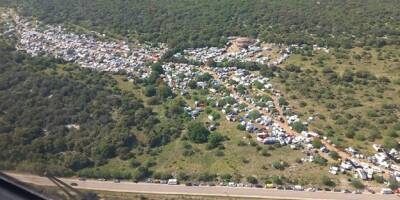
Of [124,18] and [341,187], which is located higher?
[124,18]

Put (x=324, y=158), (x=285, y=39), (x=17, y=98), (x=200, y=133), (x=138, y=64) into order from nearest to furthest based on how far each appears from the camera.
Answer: (x=324, y=158) < (x=200, y=133) < (x=17, y=98) < (x=138, y=64) < (x=285, y=39)

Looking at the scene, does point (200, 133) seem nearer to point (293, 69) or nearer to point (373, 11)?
point (293, 69)

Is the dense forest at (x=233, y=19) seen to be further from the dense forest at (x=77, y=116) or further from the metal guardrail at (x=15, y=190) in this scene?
the metal guardrail at (x=15, y=190)

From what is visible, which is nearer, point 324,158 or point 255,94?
point 324,158

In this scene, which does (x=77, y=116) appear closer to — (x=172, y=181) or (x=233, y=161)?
(x=172, y=181)

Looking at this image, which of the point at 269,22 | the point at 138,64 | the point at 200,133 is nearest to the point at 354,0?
the point at 269,22
